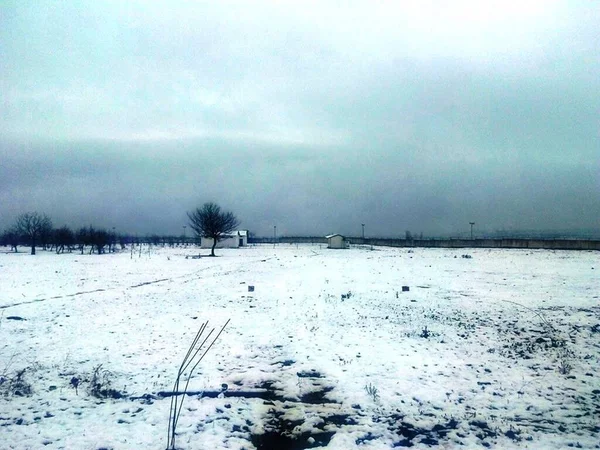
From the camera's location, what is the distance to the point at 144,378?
8594 millimetres

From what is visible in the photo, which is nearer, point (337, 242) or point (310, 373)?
point (310, 373)

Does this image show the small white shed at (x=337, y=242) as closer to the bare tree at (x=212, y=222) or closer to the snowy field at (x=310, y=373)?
the bare tree at (x=212, y=222)

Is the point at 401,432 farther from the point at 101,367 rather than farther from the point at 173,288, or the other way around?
the point at 173,288

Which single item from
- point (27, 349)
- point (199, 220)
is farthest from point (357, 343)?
point (199, 220)

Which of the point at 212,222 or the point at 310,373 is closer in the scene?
the point at 310,373

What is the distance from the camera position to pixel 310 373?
9.02 metres

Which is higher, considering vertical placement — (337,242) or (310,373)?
(337,242)

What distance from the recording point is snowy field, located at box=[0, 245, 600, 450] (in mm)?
6352

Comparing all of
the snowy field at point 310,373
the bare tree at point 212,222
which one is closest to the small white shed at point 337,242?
the bare tree at point 212,222

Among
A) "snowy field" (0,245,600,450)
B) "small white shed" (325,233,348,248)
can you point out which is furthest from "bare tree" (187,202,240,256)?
"snowy field" (0,245,600,450)

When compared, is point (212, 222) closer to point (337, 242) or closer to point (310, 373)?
point (337, 242)

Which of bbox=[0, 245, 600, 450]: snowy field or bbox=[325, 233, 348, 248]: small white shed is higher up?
bbox=[325, 233, 348, 248]: small white shed

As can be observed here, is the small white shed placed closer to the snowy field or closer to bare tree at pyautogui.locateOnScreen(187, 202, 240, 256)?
bare tree at pyautogui.locateOnScreen(187, 202, 240, 256)

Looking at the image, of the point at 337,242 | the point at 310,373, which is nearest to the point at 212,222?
the point at 337,242
